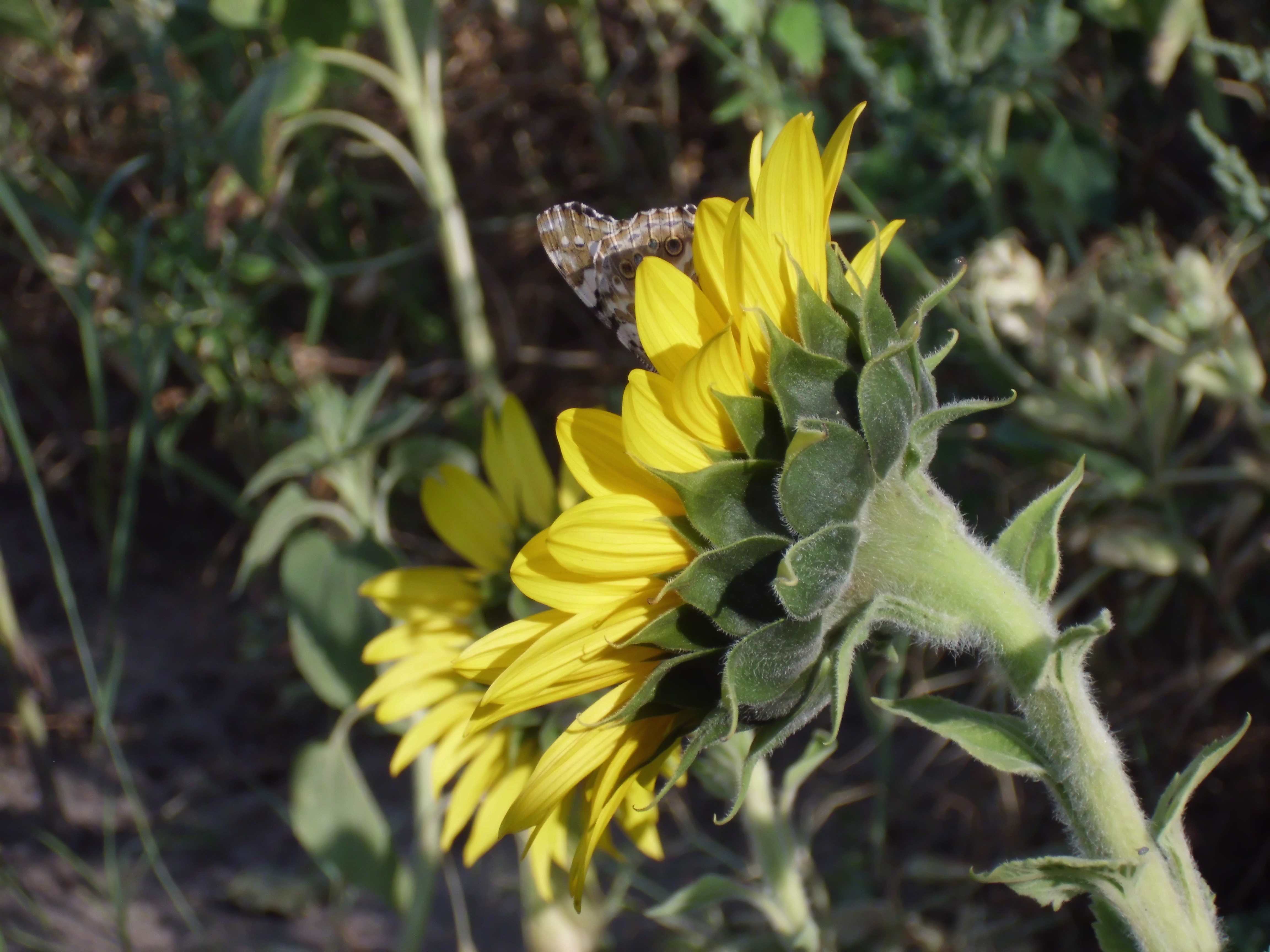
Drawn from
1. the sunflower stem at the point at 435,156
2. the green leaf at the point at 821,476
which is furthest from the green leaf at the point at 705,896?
the sunflower stem at the point at 435,156

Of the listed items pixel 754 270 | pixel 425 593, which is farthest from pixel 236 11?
pixel 754 270

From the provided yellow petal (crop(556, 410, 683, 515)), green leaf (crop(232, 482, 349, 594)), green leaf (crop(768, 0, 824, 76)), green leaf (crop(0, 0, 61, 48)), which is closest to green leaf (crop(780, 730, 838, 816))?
yellow petal (crop(556, 410, 683, 515))

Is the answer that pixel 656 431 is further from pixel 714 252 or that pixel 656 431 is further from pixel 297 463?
pixel 297 463

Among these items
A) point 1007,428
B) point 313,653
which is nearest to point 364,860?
point 313,653

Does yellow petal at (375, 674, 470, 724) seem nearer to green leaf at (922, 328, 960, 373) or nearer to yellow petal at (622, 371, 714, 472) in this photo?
yellow petal at (622, 371, 714, 472)

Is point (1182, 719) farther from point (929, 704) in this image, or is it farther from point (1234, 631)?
point (929, 704)

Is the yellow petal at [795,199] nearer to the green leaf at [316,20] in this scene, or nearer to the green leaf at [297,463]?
the green leaf at [297,463]
